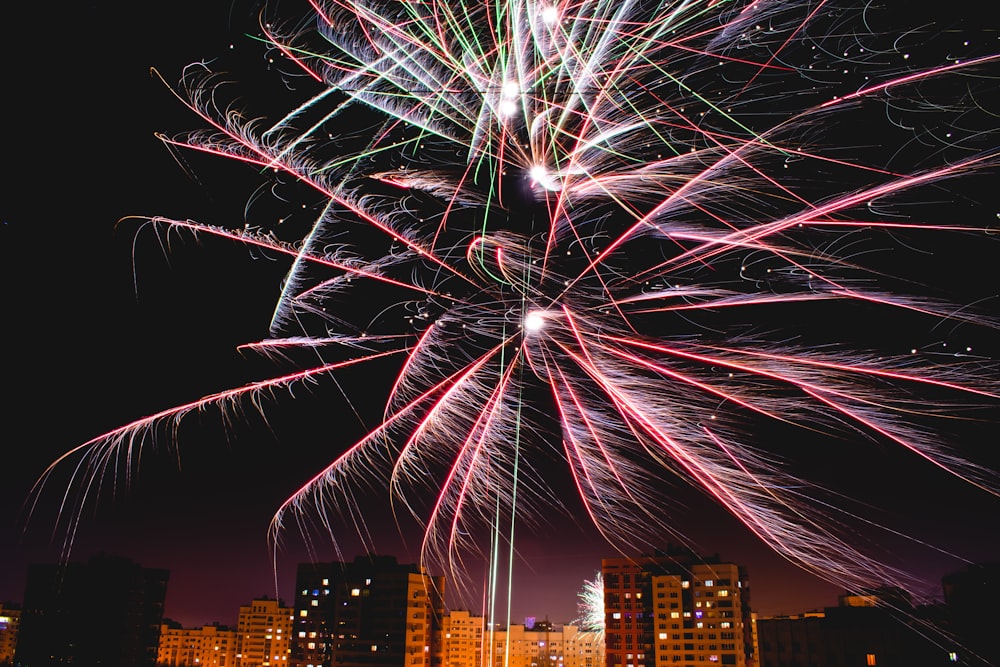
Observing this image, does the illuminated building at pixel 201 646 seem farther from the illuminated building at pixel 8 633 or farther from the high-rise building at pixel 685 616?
the high-rise building at pixel 685 616

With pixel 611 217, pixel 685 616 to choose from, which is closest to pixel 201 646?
pixel 685 616

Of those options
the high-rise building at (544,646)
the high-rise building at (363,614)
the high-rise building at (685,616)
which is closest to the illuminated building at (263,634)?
the high-rise building at (544,646)

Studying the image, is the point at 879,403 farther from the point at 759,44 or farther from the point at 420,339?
the point at 420,339

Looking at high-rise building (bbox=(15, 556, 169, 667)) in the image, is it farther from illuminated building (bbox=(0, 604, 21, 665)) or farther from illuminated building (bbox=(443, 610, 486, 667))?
illuminated building (bbox=(443, 610, 486, 667))

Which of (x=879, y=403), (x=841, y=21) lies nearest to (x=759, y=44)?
(x=841, y=21)

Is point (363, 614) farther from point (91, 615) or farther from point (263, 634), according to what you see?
point (263, 634)

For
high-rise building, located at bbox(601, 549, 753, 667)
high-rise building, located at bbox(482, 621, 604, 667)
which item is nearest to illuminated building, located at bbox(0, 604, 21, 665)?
high-rise building, located at bbox(482, 621, 604, 667)
